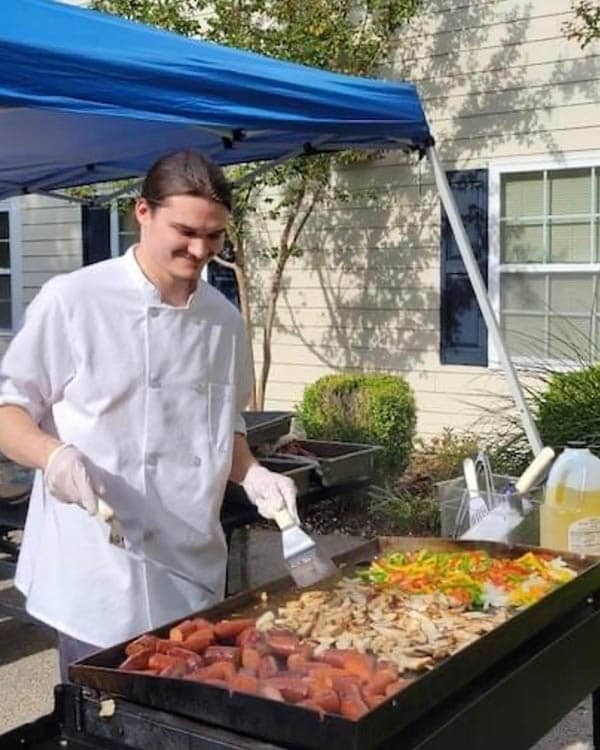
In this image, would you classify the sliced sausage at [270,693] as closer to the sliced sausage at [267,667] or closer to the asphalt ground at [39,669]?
the sliced sausage at [267,667]

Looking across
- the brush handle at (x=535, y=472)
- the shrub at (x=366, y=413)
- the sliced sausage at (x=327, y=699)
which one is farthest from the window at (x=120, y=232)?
the sliced sausage at (x=327, y=699)

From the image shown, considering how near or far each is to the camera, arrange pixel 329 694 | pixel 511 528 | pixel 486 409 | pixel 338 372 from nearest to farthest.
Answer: pixel 329 694, pixel 511 528, pixel 486 409, pixel 338 372

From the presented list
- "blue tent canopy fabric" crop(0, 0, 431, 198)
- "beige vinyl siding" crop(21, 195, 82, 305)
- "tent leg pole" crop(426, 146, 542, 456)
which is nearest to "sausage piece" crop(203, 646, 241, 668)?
"blue tent canopy fabric" crop(0, 0, 431, 198)

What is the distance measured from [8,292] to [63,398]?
33.2ft

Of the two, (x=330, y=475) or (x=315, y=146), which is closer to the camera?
(x=330, y=475)

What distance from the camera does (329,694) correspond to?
1927 mm

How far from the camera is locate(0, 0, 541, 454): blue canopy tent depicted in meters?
3.53

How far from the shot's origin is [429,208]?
866 centimetres

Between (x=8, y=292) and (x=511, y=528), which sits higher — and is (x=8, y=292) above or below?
above

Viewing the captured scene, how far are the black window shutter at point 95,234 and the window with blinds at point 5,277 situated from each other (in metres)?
1.35

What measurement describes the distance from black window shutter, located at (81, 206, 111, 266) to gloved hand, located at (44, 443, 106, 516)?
29.6 feet

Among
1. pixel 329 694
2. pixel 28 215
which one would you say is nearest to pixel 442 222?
pixel 28 215

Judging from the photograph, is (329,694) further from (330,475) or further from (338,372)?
(338,372)

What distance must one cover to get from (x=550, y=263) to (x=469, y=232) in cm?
72
